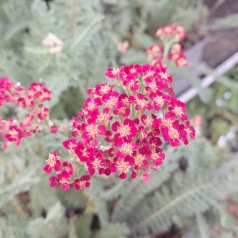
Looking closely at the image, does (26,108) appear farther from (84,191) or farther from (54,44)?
(84,191)

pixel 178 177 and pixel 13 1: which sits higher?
pixel 13 1

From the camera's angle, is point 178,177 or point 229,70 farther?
point 229,70

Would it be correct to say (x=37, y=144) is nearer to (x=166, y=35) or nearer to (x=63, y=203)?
(x=63, y=203)

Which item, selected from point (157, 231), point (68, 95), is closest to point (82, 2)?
point (68, 95)

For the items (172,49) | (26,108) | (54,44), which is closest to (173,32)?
(172,49)

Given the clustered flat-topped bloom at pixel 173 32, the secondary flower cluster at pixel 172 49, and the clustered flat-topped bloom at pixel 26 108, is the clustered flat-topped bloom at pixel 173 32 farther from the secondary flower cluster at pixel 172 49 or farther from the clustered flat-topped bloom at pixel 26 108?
the clustered flat-topped bloom at pixel 26 108

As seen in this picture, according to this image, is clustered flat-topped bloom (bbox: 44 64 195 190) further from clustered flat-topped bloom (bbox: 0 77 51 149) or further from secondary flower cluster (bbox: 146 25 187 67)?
secondary flower cluster (bbox: 146 25 187 67)
